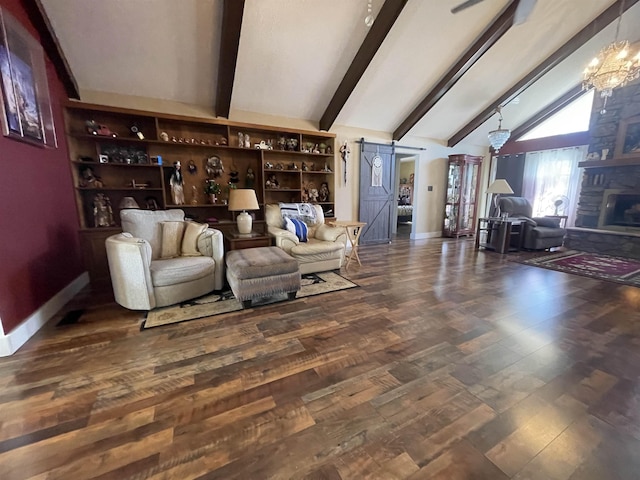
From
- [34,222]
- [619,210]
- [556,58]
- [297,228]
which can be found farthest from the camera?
[619,210]

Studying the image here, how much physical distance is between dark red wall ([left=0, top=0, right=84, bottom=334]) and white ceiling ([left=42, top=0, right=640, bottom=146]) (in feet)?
2.19

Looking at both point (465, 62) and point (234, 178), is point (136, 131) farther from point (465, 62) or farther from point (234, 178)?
point (465, 62)

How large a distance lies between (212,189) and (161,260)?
5.54 feet

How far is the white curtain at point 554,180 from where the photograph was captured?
20.3ft

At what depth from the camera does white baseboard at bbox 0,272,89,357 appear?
192cm

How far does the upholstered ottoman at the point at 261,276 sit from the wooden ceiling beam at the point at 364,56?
2.92 meters

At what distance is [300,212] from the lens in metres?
4.14

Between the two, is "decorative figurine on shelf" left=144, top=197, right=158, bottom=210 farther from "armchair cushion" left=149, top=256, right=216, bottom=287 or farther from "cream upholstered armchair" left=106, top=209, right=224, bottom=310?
"armchair cushion" left=149, top=256, right=216, bottom=287

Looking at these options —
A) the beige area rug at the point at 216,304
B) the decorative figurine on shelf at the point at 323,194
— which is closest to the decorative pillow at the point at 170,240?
the beige area rug at the point at 216,304

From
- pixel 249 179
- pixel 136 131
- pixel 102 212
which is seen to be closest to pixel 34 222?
pixel 102 212

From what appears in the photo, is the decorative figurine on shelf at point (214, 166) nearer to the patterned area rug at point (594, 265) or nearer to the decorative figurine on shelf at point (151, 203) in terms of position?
the decorative figurine on shelf at point (151, 203)

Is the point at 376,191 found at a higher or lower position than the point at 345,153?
lower

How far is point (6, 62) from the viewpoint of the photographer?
2.04 meters

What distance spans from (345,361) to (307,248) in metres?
1.84
